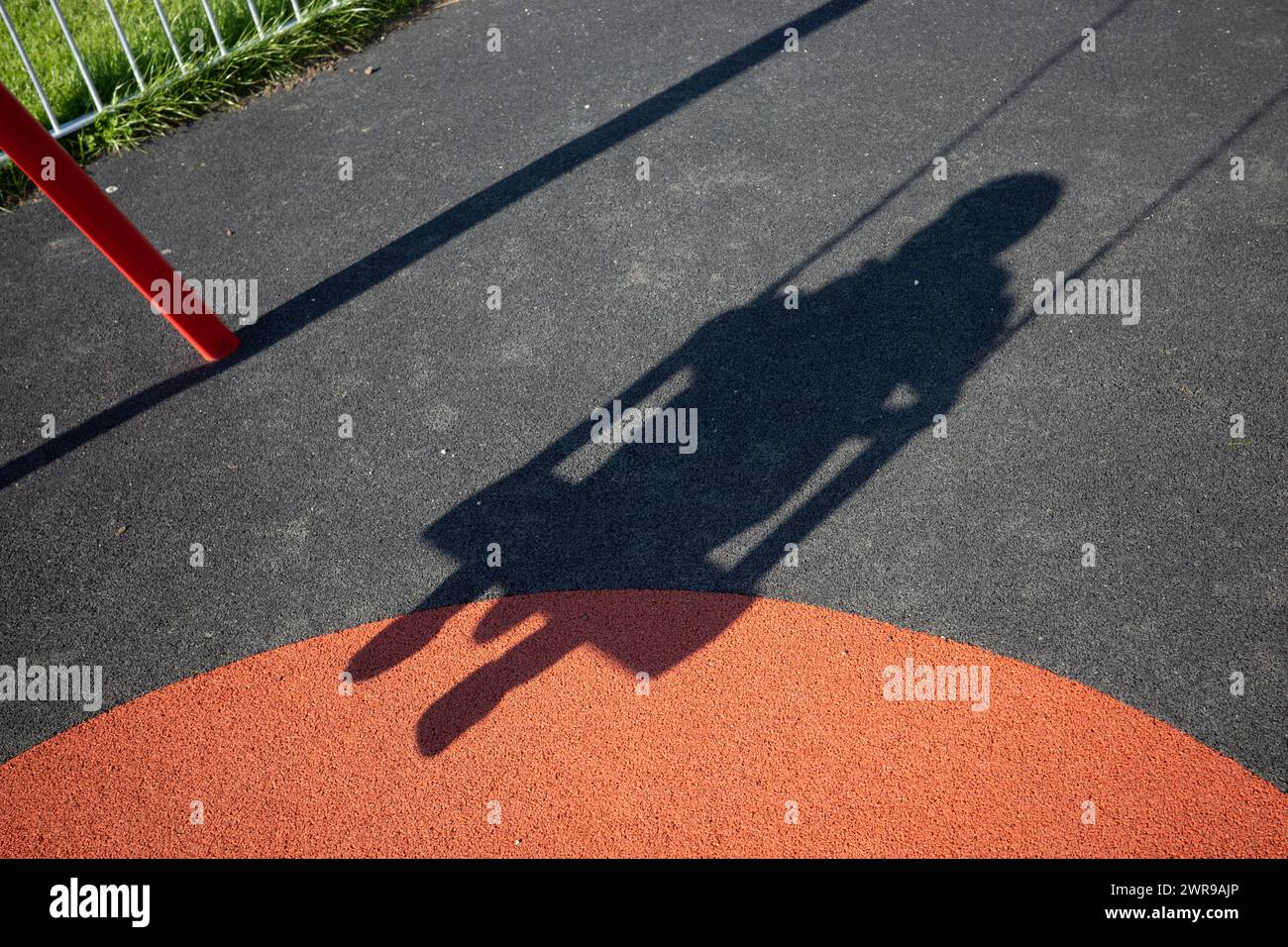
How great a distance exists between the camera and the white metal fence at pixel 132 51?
22.9ft

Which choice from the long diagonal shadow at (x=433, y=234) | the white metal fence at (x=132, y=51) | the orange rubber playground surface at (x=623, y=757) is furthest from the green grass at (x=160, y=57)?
the orange rubber playground surface at (x=623, y=757)

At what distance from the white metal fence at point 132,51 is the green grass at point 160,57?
0.03 meters

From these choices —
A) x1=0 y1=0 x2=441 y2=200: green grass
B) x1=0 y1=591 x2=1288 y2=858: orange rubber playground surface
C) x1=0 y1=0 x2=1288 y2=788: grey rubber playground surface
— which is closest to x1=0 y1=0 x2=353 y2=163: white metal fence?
x1=0 y1=0 x2=441 y2=200: green grass

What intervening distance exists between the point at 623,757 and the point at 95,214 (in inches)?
159

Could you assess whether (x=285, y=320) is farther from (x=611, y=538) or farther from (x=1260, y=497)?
(x=1260, y=497)

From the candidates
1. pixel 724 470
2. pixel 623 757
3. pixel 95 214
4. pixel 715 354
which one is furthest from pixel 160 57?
pixel 623 757

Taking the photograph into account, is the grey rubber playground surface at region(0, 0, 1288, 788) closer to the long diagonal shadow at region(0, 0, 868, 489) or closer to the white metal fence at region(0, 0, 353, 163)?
the long diagonal shadow at region(0, 0, 868, 489)

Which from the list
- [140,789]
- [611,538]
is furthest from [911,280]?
[140,789]

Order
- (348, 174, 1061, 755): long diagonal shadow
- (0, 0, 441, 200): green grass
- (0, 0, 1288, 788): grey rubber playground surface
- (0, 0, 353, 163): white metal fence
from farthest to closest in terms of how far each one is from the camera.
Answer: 1. (0, 0, 441, 200): green grass
2. (0, 0, 353, 163): white metal fence
3. (0, 0, 1288, 788): grey rubber playground surface
4. (348, 174, 1061, 755): long diagonal shadow

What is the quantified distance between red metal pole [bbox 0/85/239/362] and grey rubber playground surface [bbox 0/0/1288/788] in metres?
0.25

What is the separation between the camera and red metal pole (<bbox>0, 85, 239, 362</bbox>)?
4.78 metres

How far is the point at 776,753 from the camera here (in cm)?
408
